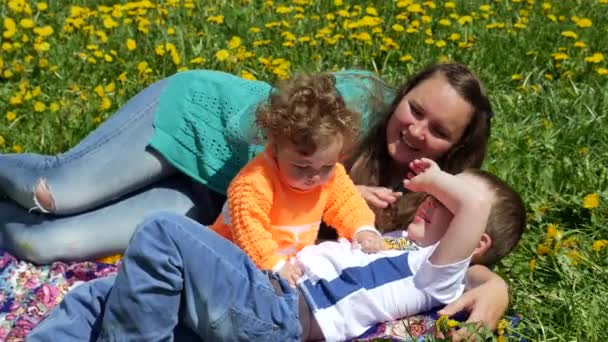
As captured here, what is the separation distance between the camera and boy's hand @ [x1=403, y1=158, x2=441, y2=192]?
3021mm

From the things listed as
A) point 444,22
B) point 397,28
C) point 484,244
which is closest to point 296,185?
point 484,244

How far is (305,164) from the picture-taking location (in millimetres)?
2936

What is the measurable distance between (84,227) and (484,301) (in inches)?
59.2

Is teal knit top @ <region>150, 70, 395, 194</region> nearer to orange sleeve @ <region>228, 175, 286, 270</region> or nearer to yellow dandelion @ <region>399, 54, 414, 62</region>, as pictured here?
orange sleeve @ <region>228, 175, 286, 270</region>

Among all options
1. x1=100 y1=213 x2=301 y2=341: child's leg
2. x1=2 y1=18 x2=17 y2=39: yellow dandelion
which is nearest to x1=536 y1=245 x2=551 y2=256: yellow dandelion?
x1=100 y1=213 x2=301 y2=341: child's leg

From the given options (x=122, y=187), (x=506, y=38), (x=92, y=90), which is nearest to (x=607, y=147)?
(x=506, y=38)

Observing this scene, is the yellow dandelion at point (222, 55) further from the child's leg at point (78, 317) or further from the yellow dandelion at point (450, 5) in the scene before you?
the child's leg at point (78, 317)

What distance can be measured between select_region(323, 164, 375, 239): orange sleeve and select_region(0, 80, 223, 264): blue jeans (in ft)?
2.27

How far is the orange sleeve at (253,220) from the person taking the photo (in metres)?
2.96

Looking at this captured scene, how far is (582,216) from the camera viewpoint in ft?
12.5

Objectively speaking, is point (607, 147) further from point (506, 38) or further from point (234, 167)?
point (234, 167)

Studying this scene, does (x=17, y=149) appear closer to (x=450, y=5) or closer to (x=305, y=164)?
(x=305, y=164)

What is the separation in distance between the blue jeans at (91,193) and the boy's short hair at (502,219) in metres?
1.17

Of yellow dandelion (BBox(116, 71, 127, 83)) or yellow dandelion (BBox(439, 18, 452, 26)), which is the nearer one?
yellow dandelion (BBox(116, 71, 127, 83))
